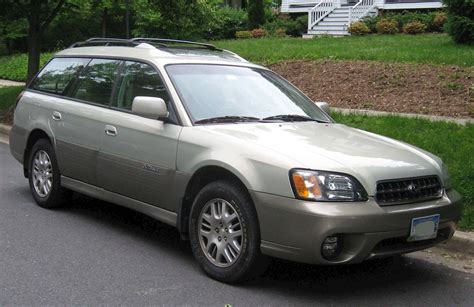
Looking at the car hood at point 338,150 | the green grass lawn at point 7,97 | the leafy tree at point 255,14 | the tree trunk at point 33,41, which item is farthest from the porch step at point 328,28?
the car hood at point 338,150

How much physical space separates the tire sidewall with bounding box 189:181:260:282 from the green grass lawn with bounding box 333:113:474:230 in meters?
2.45

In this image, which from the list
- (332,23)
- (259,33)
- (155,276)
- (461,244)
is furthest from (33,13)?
(332,23)

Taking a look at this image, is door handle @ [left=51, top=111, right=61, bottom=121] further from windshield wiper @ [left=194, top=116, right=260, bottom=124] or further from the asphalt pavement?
windshield wiper @ [left=194, top=116, right=260, bottom=124]

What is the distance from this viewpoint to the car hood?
420 cm

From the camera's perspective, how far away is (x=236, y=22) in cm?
2877

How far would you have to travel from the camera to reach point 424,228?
4375 millimetres

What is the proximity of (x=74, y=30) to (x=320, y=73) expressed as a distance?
20.7 metres

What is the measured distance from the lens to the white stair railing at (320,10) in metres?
25.0

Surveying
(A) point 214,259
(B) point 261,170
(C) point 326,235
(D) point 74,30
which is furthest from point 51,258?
(D) point 74,30

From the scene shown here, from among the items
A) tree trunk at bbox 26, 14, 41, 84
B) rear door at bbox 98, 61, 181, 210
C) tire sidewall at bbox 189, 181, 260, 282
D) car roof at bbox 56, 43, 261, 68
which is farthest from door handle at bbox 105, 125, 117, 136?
tree trunk at bbox 26, 14, 41, 84

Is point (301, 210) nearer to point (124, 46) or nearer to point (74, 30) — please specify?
point (124, 46)

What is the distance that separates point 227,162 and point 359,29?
1824cm

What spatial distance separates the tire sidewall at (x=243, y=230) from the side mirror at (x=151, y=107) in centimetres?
76

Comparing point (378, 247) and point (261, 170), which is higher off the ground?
point (261, 170)
